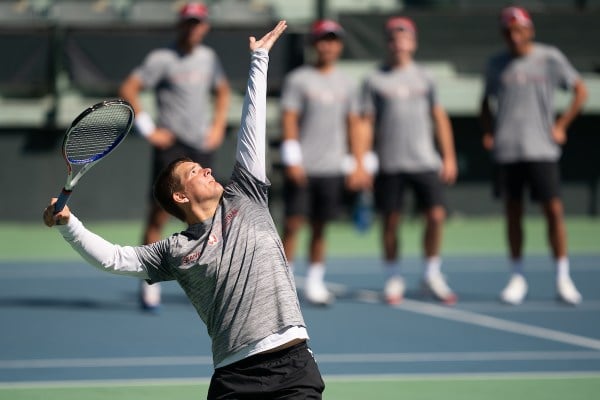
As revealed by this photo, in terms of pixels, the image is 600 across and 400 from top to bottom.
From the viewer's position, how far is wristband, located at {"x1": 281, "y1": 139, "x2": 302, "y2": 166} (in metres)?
8.78

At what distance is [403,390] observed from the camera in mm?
5961

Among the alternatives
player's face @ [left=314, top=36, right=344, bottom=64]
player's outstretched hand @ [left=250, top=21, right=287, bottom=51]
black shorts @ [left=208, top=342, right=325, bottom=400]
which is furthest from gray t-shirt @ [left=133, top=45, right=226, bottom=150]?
black shorts @ [left=208, top=342, right=325, bottom=400]

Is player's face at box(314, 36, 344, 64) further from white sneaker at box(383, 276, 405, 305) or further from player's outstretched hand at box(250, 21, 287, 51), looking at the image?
player's outstretched hand at box(250, 21, 287, 51)

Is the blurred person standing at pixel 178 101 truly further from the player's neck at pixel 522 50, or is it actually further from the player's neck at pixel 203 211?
the player's neck at pixel 203 211

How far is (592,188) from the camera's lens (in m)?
17.0

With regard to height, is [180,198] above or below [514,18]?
below

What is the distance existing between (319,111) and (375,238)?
19.6ft

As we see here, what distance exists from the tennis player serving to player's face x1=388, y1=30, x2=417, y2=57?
452 cm

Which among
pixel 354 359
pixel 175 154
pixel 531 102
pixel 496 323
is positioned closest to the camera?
pixel 354 359

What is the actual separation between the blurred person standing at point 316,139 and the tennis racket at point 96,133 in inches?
175

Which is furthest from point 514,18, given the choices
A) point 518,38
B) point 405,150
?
point 405,150

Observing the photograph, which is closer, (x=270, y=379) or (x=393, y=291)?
(x=270, y=379)

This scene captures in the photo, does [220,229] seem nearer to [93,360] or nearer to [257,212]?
[257,212]

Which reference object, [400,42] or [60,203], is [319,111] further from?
[60,203]
